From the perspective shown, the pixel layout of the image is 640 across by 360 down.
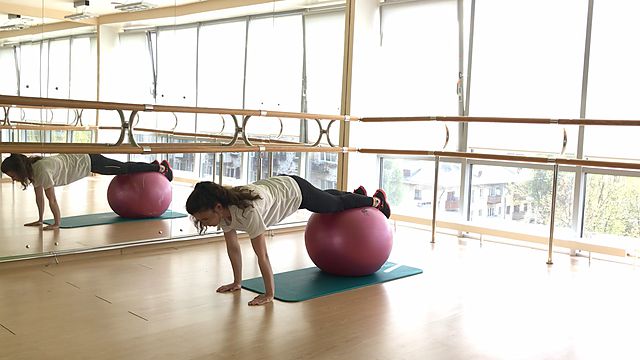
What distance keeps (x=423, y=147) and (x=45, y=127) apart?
3265 mm

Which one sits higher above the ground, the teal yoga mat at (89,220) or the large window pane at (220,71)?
the large window pane at (220,71)

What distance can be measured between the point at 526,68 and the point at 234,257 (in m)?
3.07

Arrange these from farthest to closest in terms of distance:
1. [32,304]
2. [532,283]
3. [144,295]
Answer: [532,283], [144,295], [32,304]

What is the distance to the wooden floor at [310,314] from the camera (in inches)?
102

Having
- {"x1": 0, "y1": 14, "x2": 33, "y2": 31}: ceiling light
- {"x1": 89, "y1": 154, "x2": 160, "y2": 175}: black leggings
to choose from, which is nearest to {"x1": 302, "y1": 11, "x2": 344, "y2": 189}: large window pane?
{"x1": 89, "y1": 154, "x2": 160, "y2": 175}: black leggings

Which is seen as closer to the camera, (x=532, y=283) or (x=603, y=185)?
(x=532, y=283)

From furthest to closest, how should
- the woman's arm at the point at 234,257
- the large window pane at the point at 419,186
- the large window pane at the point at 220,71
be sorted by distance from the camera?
the large window pane at the point at 419,186 < the large window pane at the point at 220,71 < the woman's arm at the point at 234,257

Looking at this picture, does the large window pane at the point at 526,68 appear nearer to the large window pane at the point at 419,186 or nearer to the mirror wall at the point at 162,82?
the large window pane at the point at 419,186

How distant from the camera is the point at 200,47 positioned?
4781 mm

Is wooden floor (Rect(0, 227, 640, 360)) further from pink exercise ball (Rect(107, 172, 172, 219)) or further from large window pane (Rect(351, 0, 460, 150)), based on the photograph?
large window pane (Rect(351, 0, 460, 150))

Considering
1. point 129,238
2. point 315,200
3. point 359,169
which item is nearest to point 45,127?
point 129,238

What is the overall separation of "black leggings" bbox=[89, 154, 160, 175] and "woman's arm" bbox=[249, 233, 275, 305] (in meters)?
1.53

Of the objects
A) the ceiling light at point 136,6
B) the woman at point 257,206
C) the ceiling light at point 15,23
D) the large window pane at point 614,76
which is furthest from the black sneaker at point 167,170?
the large window pane at point 614,76

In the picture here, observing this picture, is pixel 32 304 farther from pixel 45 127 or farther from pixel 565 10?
pixel 565 10
